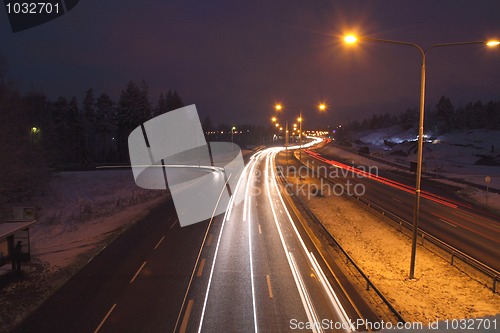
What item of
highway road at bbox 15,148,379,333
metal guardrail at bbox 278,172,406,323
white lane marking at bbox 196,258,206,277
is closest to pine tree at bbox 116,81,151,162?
metal guardrail at bbox 278,172,406,323

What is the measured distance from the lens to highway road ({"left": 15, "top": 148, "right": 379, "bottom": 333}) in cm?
1169

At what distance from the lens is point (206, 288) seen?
566 inches

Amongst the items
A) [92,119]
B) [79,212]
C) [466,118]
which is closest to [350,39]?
[79,212]

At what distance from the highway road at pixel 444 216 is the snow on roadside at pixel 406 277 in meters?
2.30

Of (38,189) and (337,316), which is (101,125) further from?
(337,316)

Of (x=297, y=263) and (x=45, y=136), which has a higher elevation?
(x=45, y=136)

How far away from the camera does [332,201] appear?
34.9 metres

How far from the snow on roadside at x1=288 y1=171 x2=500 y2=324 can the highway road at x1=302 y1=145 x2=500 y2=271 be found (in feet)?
7.56

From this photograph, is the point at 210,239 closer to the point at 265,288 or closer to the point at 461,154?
the point at 265,288

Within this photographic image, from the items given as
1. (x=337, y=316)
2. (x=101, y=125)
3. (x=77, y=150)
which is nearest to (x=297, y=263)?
(x=337, y=316)

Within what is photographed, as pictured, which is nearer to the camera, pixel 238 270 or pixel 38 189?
pixel 238 270

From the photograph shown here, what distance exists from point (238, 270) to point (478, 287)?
32.0ft

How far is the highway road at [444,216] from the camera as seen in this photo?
20141 mm

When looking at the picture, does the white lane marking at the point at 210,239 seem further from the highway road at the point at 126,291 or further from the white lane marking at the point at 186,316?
the white lane marking at the point at 186,316
